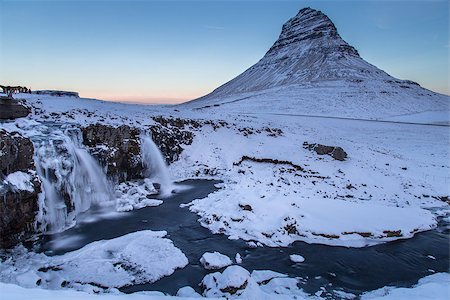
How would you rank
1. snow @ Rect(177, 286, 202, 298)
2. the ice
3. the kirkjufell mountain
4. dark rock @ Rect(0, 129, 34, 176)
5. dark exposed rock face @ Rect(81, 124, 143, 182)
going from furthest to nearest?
the kirkjufell mountain
dark exposed rock face @ Rect(81, 124, 143, 182)
dark rock @ Rect(0, 129, 34, 176)
the ice
snow @ Rect(177, 286, 202, 298)

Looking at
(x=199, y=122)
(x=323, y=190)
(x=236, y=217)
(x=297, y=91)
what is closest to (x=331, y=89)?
(x=297, y=91)

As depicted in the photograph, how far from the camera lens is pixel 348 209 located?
13.8 meters

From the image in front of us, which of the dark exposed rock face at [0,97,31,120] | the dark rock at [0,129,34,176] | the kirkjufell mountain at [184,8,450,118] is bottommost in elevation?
the dark rock at [0,129,34,176]

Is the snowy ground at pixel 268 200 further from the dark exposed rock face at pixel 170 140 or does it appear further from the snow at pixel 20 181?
the dark exposed rock face at pixel 170 140

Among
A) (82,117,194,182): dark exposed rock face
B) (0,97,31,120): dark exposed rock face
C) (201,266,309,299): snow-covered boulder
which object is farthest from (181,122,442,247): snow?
(0,97,31,120): dark exposed rock face

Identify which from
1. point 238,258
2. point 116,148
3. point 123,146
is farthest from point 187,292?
point 123,146

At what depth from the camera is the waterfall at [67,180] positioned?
11875mm

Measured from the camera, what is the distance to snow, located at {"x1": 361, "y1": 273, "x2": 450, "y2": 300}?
7484mm

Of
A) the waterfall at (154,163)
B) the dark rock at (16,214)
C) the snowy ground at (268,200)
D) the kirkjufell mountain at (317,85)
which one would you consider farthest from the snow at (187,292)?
the kirkjufell mountain at (317,85)

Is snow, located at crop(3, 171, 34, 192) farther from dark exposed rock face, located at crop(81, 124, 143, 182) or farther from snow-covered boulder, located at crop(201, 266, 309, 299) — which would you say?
snow-covered boulder, located at crop(201, 266, 309, 299)

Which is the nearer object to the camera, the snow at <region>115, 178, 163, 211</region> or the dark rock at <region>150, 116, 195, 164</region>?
the snow at <region>115, 178, 163, 211</region>

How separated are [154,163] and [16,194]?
9571 mm

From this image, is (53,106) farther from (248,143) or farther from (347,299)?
(347,299)

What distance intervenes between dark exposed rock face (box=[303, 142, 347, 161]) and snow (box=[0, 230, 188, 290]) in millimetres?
16269
